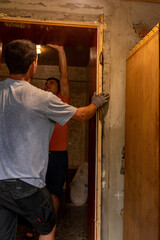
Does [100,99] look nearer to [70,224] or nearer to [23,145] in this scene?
[23,145]

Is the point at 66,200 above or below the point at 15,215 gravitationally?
below

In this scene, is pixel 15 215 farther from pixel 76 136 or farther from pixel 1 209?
pixel 76 136

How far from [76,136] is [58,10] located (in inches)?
134

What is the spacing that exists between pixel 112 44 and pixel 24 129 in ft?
3.97

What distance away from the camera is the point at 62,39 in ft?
7.95

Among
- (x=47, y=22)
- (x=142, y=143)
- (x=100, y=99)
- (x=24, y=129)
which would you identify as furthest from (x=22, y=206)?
(x=47, y=22)

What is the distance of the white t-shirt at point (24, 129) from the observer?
1522mm

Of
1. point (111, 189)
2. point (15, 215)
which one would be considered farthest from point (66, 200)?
point (15, 215)

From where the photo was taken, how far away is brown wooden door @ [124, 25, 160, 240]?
1.52 m

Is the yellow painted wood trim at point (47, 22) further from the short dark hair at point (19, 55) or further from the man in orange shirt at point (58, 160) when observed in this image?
the short dark hair at point (19, 55)

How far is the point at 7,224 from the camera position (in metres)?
1.53

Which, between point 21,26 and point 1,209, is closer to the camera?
point 1,209

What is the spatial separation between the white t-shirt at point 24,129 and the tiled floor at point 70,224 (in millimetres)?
1545

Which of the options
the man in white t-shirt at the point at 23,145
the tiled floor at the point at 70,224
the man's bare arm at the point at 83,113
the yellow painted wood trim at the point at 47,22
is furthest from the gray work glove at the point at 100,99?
the tiled floor at the point at 70,224
